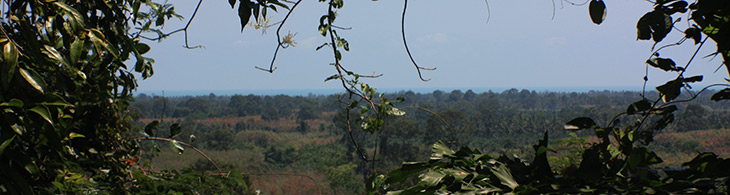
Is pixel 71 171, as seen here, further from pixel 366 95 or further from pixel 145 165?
pixel 366 95

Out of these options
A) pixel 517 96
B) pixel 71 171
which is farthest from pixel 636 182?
pixel 517 96

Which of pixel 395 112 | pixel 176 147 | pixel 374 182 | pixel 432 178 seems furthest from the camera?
pixel 176 147

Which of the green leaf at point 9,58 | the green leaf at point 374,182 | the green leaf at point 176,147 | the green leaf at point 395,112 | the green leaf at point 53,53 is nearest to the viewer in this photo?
the green leaf at point 9,58

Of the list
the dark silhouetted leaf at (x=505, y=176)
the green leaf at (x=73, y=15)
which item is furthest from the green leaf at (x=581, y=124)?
the green leaf at (x=73, y=15)

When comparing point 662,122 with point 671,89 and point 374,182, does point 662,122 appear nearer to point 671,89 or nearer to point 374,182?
point 671,89

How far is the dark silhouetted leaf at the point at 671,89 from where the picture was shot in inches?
30.4

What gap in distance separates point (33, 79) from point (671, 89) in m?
0.90

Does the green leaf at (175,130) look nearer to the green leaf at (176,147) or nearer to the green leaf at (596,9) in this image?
the green leaf at (176,147)

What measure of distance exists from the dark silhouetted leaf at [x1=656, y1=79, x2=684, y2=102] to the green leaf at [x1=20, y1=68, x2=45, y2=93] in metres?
0.88

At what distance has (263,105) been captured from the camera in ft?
188

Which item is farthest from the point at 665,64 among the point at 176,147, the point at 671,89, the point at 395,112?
the point at 176,147

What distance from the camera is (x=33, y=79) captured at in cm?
60

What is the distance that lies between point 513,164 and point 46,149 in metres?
0.91

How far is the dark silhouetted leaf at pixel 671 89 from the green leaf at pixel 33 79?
0.88 m
